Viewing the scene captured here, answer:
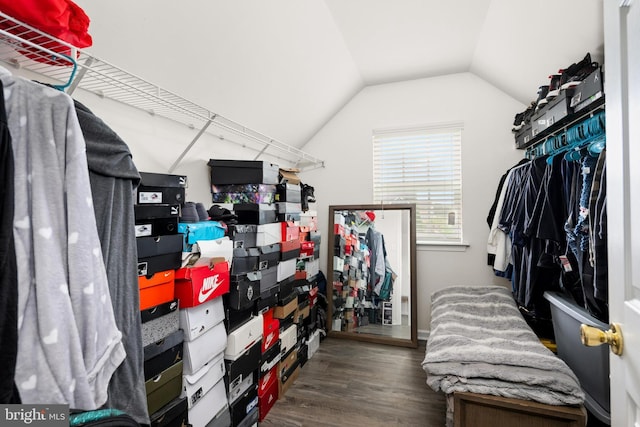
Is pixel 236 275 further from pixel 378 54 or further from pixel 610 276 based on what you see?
pixel 378 54

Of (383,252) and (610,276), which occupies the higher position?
(610,276)

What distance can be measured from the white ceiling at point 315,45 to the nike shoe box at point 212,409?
1.45 meters

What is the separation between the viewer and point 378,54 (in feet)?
7.48

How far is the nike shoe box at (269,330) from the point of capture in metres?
1.73

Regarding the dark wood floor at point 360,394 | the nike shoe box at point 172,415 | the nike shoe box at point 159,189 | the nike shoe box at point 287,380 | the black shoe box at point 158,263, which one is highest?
the nike shoe box at point 159,189

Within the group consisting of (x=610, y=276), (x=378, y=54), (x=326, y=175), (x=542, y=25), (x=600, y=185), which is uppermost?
(x=378, y=54)

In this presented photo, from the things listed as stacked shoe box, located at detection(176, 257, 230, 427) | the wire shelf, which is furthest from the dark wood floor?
the wire shelf

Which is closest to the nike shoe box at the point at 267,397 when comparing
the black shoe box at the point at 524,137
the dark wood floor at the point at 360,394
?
the dark wood floor at the point at 360,394

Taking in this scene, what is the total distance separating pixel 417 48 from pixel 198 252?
210 cm

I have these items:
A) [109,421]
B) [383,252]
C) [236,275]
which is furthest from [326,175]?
[109,421]

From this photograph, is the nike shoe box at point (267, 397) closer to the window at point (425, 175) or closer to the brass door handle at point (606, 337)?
the brass door handle at point (606, 337)

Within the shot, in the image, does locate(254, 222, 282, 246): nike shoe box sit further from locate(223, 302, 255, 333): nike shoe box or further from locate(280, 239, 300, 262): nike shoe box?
locate(223, 302, 255, 333): nike shoe box

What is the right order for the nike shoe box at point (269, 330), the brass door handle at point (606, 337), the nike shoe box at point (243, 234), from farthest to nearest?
the nike shoe box at point (269, 330)
the nike shoe box at point (243, 234)
the brass door handle at point (606, 337)

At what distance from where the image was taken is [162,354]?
1064mm
